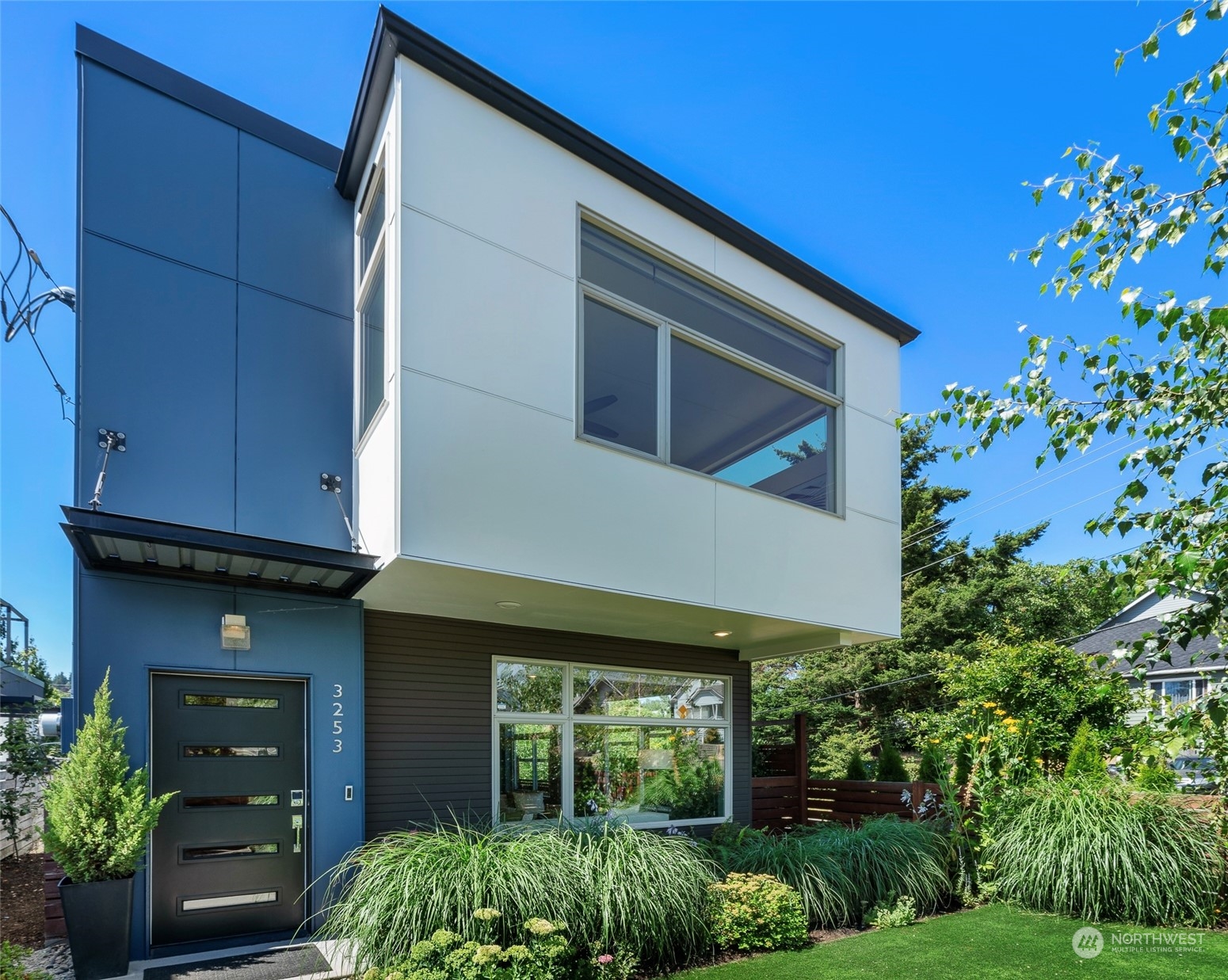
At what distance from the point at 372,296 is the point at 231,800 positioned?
13.0 ft

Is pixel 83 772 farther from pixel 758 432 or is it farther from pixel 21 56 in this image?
pixel 758 432

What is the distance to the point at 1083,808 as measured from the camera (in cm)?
706

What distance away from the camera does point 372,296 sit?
263 inches

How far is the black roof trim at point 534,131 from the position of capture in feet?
18.8

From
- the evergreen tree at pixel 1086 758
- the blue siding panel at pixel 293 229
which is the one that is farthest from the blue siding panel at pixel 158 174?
the evergreen tree at pixel 1086 758

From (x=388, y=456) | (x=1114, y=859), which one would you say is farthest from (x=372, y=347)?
(x=1114, y=859)

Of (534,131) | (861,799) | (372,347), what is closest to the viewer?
(534,131)

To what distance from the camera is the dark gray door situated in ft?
18.9

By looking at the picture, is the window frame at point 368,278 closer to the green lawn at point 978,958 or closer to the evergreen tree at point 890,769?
the green lawn at point 978,958

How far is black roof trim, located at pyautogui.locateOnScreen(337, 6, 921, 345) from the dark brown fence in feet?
18.8

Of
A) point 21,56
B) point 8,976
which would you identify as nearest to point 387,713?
point 8,976

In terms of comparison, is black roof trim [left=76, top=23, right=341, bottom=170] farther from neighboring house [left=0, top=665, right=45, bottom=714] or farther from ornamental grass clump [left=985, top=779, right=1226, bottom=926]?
ornamental grass clump [left=985, top=779, right=1226, bottom=926]

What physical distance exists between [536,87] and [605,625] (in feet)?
15.5

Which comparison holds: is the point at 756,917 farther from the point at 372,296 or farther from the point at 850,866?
the point at 372,296
